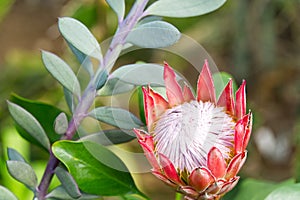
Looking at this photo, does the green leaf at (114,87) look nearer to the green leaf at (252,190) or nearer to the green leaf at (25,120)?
the green leaf at (25,120)

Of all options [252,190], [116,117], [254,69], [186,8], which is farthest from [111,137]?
[254,69]

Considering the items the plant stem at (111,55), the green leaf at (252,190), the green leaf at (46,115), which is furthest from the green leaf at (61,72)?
the green leaf at (252,190)

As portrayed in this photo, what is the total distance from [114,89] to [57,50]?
6.69ft

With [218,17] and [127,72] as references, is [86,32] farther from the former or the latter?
[218,17]

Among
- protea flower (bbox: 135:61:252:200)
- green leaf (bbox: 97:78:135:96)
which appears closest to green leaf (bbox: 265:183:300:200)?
protea flower (bbox: 135:61:252:200)

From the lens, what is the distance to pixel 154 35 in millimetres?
593

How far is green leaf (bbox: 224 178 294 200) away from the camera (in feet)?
2.73

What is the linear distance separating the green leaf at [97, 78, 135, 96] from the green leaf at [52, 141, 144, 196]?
62 mm

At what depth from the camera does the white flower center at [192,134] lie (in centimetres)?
58

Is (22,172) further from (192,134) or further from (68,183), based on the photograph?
(192,134)

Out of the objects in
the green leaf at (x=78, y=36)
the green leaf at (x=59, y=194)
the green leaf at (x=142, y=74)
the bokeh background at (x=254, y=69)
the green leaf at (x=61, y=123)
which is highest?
the green leaf at (x=78, y=36)

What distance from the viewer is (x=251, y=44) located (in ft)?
7.16

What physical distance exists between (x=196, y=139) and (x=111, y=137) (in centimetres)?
10

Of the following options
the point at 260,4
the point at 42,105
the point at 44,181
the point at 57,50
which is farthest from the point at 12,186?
the point at 57,50
